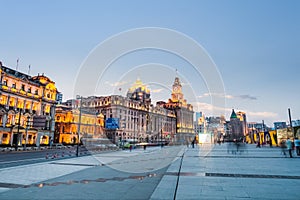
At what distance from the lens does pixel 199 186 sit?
28.6ft

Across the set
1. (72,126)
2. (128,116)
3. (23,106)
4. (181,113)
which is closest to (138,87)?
(181,113)

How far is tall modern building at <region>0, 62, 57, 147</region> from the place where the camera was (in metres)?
53.9

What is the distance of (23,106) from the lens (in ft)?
197

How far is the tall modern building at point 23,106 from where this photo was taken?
5394 cm

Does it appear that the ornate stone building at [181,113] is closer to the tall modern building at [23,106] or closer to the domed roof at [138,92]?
the domed roof at [138,92]

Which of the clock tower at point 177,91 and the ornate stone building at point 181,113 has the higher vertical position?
the clock tower at point 177,91

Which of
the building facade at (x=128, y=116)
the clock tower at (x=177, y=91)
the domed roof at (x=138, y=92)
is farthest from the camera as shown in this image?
the clock tower at (x=177, y=91)

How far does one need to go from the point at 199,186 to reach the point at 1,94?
59.5 meters

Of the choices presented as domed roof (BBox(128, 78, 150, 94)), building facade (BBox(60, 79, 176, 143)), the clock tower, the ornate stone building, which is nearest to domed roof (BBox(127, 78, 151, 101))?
domed roof (BBox(128, 78, 150, 94))

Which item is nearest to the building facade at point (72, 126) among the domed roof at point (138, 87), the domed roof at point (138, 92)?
the domed roof at point (138, 92)

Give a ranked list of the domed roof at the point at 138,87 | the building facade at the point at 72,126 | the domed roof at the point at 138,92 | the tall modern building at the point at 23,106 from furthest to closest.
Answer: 1. the domed roof at the point at 138,87
2. the domed roof at the point at 138,92
3. the building facade at the point at 72,126
4. the tall modern building at the point at 23,106

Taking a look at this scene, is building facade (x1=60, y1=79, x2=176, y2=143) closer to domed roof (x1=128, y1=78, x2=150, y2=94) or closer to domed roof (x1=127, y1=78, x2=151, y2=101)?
domed roof (x1=127, y1=78, x2=151, y2=101)

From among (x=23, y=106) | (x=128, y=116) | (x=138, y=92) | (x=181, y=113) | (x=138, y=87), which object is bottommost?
(x=23, y=106)

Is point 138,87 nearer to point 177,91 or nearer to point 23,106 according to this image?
point 177,91
